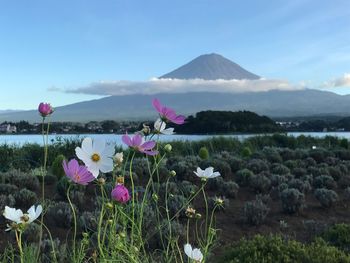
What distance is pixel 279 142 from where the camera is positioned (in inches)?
640

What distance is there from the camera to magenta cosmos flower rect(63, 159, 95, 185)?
2.12 meters

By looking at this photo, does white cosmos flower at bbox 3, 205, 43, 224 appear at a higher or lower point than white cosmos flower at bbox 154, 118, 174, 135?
lower

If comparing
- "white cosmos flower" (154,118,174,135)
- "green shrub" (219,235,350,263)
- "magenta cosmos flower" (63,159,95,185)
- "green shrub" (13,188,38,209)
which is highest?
"white cosmos flower" (154,118,174,135)

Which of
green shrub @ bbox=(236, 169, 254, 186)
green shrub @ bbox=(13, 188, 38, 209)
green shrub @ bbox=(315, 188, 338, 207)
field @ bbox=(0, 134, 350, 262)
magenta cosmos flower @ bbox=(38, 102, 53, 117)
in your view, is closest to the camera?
magenta cosmos flower @ bbox=(38, 102, 53, 117)

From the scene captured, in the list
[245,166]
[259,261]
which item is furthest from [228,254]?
[245,166]

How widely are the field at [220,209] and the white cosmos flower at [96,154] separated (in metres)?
0.39

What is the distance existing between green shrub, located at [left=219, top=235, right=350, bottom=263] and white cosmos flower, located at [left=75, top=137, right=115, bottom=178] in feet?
6.34

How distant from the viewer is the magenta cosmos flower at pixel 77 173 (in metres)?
2.12

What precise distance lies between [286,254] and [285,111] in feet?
241

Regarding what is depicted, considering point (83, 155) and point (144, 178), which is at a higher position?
point (83, 155)

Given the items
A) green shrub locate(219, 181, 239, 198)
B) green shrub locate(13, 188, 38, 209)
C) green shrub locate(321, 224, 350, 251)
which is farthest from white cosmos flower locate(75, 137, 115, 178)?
green shrub locate(219, 181, 239, 198)

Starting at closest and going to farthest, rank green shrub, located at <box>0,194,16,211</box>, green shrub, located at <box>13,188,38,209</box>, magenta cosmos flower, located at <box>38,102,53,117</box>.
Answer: magenta cosmos flower, located at <box>38,102,53,117</box> < green shrub, located at <box>0,194,16,211</box> < green shrub, located at <box>13,188,38,209</box>

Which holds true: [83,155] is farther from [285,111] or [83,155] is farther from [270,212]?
[285,111]

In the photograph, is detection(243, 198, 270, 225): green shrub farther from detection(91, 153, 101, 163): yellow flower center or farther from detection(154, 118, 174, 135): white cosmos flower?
detection(91, 153, 101, 163): yellow flower center
